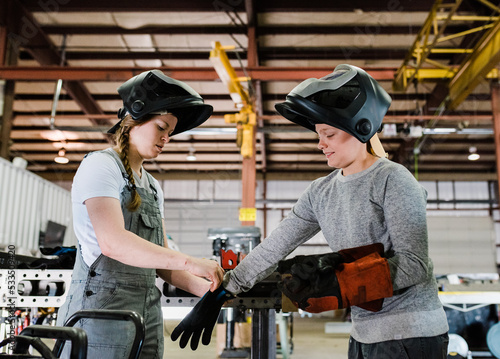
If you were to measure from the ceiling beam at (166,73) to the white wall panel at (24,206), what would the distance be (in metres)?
2.14

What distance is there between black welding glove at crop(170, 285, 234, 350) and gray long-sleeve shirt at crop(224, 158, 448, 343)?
0.49m

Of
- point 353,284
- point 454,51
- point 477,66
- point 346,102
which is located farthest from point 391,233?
point 454,51

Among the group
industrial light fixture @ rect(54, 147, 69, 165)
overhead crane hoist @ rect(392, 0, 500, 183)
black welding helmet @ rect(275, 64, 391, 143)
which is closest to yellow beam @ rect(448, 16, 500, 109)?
overhead crane hoist @ rect(392, 0, 500, 183)

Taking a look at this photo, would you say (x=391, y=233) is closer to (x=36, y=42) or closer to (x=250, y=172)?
(x=250, y=172)

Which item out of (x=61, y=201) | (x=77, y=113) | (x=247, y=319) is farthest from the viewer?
(x=77, y=113)

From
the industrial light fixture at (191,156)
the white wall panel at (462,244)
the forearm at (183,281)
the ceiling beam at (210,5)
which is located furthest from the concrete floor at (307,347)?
the white wall panel at (462,244)

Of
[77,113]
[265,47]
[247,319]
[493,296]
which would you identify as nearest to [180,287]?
[493,296]

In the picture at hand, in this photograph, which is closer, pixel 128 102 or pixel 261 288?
pixel 128 102

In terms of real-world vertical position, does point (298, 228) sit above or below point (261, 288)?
→ above

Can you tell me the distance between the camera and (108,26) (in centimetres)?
1009

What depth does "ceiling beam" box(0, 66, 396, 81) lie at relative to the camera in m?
9.38

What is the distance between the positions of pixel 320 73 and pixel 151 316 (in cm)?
835

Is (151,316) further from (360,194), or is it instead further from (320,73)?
(320,73)

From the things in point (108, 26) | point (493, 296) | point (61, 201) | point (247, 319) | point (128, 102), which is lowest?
point (247, 319)
